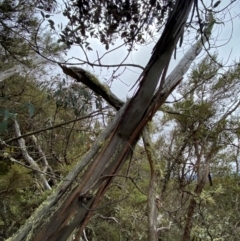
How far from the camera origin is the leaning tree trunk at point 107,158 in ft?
2.17

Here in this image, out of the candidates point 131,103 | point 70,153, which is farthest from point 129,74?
point 70,153

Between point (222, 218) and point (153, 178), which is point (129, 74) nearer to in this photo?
point (153, 178)

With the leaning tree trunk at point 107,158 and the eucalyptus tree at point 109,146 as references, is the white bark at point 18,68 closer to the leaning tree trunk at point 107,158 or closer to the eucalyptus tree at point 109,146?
the eucalyptus tree at point 109,146

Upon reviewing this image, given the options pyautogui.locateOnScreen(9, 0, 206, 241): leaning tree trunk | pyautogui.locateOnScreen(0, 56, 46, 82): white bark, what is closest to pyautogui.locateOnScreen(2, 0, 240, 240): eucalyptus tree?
pyautogui.locateOnScreen(9, 0, 206, 241): leaning tree trunk

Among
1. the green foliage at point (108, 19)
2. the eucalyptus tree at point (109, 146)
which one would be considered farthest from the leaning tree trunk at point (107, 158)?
the green foliage at point (108, 19)

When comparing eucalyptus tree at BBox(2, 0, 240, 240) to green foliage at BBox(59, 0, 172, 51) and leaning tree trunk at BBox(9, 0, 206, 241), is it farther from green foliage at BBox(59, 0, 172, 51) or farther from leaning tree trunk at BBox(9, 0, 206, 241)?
green foliage at BBox(59, 0, 172, 51)

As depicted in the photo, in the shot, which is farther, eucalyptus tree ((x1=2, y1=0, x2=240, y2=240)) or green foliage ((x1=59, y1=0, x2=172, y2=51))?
→ green foliage ((x1=59, y1=0, x2=172, y2=51))

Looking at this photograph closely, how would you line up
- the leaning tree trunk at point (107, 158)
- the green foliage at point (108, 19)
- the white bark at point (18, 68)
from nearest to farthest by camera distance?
the leaning tree trunk at point (107, 158), the green foliage at point (108, 19), the white bark at point (18, 68)

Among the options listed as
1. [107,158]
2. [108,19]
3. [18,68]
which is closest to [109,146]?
[107,158]

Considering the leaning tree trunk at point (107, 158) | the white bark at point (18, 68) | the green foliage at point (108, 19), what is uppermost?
the white bark at point (18, 68)

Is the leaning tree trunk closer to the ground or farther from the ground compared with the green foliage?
closer to the ground

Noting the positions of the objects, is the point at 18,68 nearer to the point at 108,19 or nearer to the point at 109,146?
the point at 108,19

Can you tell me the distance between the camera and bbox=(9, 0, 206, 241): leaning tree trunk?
662 millimetres

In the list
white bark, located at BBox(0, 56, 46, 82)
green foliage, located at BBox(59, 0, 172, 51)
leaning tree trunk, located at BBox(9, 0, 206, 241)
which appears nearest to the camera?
leaning tree trunk, located at BBox(9, 0, 206, 241)
